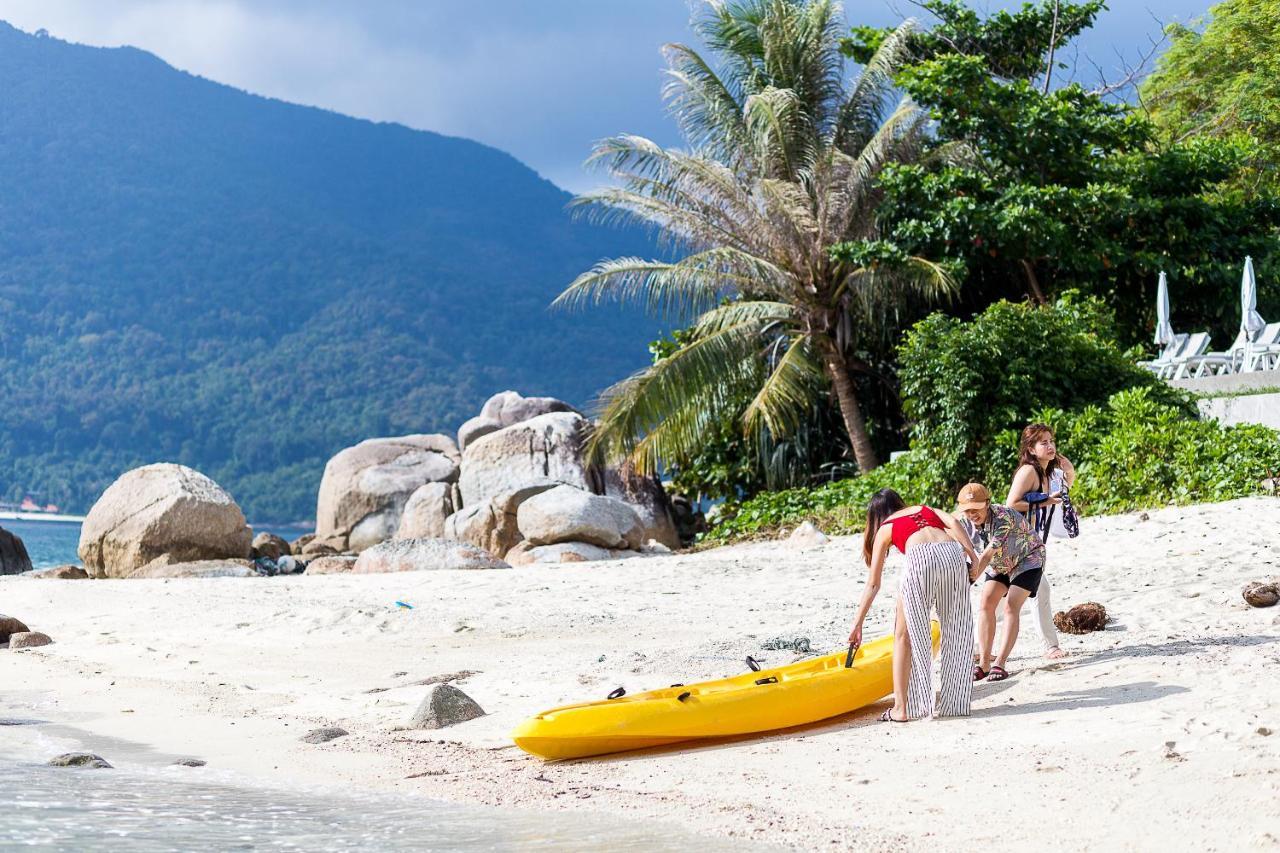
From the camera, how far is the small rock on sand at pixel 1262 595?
25.7ft

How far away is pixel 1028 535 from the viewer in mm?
6711

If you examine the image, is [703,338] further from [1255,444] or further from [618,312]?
[618,312]

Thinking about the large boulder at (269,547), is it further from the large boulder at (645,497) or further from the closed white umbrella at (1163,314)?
the closed white umbrella at (1163,314)

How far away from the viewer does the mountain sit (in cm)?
8106

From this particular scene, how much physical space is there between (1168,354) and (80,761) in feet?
51.8

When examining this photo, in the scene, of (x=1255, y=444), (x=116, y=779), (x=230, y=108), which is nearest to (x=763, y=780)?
(x=116, y=779)

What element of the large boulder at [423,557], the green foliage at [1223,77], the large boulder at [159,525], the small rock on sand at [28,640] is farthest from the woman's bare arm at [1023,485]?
the green foliage at [1223,77]

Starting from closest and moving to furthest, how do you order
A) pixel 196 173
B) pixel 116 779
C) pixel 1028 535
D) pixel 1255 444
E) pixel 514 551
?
pixel 116 779 → pixel 1028 535 → pixel 1255 444 → pixel 514 551 → pixel 196 173

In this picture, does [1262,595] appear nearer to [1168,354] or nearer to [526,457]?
[1168,354]

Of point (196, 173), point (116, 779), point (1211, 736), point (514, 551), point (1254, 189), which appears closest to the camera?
point (1211, 736)

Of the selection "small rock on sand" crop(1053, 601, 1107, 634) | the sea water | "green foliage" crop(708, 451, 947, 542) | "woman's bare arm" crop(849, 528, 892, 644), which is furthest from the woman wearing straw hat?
"green foliage" crop(708, 451, 947, 542)

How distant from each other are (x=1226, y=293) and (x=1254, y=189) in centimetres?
368

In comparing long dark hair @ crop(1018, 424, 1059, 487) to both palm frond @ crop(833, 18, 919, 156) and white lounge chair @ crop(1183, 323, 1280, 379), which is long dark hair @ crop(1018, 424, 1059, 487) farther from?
palm frond @ crop(833, 18, 919, 156)

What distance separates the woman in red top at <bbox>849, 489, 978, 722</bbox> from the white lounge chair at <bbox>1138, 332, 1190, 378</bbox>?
12.6 meters
